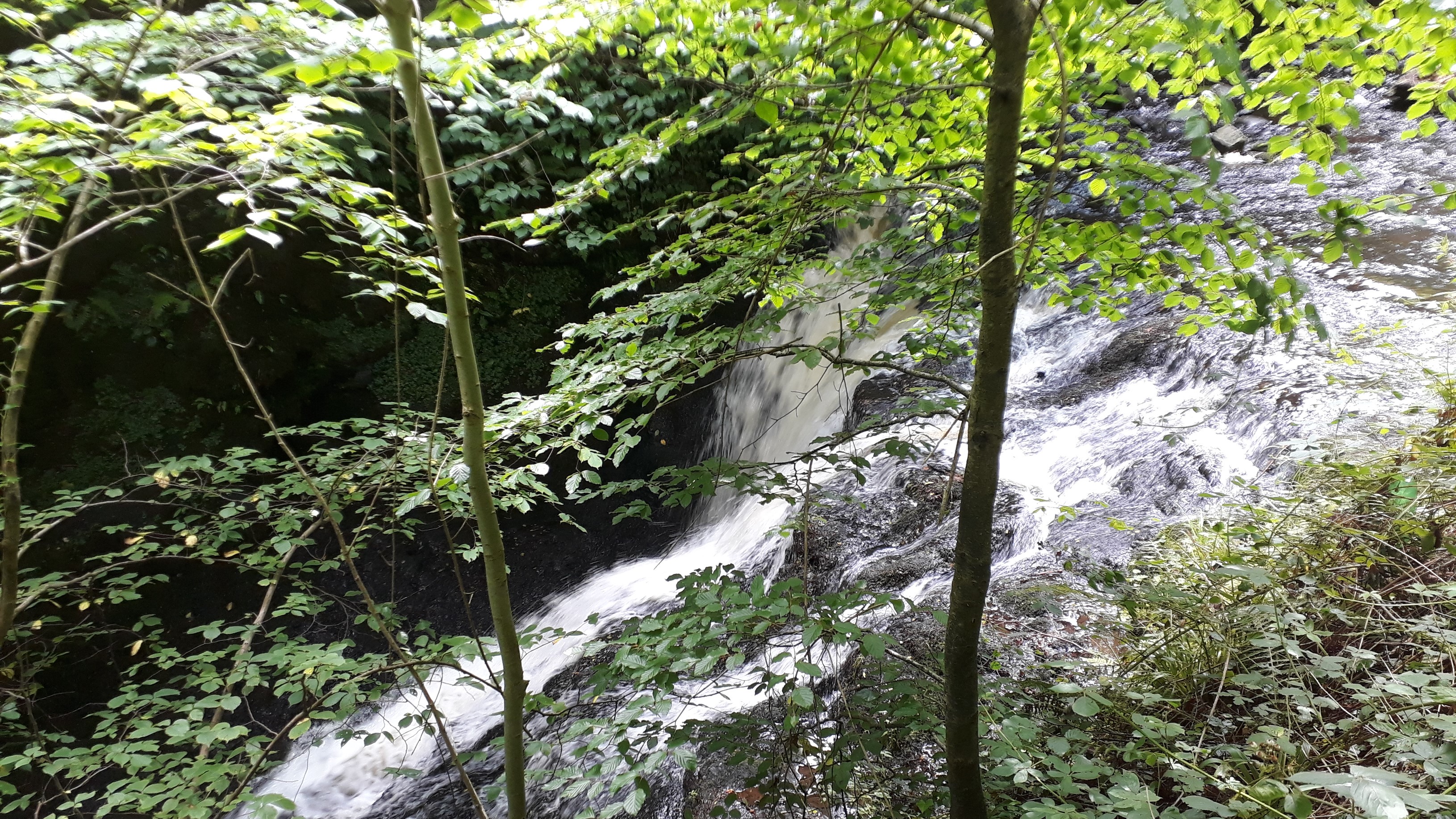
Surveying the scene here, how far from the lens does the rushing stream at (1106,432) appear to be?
136 inches

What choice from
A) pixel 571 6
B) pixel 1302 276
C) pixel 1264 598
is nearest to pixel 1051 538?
pixel 1264 598

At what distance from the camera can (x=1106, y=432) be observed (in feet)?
13.6

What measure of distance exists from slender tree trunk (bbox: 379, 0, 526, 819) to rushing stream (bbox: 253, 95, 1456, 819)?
1.33 meters

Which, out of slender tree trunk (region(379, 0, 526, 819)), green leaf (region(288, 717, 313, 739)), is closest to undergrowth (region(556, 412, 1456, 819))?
slender tree trunk (region(379, 0, 526, 819))

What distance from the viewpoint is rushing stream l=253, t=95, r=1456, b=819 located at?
3.45 metres

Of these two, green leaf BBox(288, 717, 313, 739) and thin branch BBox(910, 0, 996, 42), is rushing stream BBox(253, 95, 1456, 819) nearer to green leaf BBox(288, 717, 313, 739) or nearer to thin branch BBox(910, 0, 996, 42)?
green leaf BBox(288, 717, 313, 739)

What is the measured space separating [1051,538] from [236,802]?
146 inches

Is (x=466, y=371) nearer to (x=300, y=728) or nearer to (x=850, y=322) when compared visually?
(x=850, y=322)

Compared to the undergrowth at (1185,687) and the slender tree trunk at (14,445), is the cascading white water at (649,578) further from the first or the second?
the slender tree trunk at (14,445)

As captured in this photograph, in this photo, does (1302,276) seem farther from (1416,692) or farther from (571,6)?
(571,6)

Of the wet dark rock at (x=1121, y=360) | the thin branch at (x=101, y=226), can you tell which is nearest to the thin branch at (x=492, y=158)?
the thin branch at (x=101, y=226)

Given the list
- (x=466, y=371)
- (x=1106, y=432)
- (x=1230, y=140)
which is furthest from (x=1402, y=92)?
(x=466, y=371)

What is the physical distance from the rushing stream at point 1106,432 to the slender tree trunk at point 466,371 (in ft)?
4.36

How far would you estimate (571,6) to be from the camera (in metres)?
1.72
